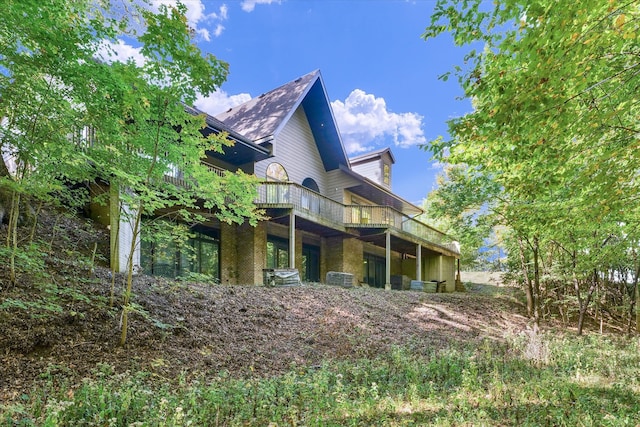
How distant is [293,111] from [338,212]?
474 cm

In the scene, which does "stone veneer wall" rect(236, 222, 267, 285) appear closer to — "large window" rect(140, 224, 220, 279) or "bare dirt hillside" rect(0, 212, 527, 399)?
"large window" rect(140, 224, 220, 279)

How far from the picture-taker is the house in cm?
1315

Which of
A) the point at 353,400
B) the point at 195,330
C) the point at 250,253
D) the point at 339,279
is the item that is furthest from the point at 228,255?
the point at 353,400

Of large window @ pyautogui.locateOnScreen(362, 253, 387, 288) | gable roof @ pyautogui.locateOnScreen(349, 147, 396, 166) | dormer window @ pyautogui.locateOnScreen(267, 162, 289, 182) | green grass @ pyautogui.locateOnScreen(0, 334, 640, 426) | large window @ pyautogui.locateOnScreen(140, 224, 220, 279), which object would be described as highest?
gable roof @ pyautogui.locateOnScreen(349, 147, 396, 166)

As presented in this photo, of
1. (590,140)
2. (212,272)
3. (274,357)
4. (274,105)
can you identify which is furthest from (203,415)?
(274,105)

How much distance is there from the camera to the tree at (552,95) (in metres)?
3.28

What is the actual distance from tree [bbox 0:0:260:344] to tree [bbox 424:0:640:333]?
3090 mm

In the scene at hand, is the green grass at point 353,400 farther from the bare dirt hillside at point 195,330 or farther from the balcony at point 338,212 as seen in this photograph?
the balcony at point 338,212

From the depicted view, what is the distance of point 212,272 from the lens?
1320cm

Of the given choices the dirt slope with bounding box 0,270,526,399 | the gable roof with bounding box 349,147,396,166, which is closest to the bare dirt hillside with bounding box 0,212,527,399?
the dirt slope with bounding box 0,270,526,399

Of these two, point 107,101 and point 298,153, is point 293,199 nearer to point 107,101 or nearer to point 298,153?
point 298,153

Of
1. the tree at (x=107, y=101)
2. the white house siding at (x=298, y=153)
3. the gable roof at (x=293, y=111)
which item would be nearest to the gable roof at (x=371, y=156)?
the gable roof at (x=293, y=111)

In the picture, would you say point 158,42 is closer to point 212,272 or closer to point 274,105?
point 212,272

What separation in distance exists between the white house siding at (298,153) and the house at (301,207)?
45 mm
